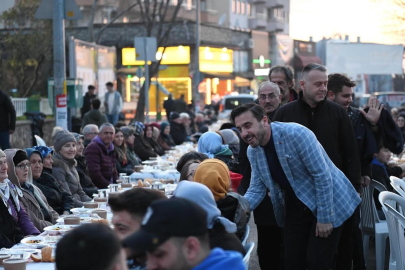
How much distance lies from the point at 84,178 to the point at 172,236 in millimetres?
8178

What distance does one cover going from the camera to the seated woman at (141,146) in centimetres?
1666

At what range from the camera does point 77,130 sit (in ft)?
75.5

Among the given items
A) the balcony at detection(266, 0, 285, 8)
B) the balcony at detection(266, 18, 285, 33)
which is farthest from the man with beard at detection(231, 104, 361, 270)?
the balcony at detection(266, 0, 285, 8)

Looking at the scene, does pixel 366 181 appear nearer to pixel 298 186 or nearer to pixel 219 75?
pixel 298 186

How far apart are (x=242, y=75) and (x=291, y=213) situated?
2327 inches

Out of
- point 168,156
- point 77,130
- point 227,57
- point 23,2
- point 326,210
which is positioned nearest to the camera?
point 326,210

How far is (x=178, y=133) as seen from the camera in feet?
73.0

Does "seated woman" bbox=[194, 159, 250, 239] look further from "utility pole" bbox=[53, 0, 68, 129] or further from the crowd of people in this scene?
"utility pole" bbox=[53, 0, 68, 129]

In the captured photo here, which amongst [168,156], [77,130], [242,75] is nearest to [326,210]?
[168,156]

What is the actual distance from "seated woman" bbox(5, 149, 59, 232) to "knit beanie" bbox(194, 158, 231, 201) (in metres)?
2.79

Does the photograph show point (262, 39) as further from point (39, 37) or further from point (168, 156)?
point (168, 156)

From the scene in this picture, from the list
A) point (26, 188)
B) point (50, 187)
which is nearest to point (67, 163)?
point (50, 187)

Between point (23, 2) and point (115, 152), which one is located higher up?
point (23, 2)

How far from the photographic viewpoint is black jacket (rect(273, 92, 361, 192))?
22.0 feet
